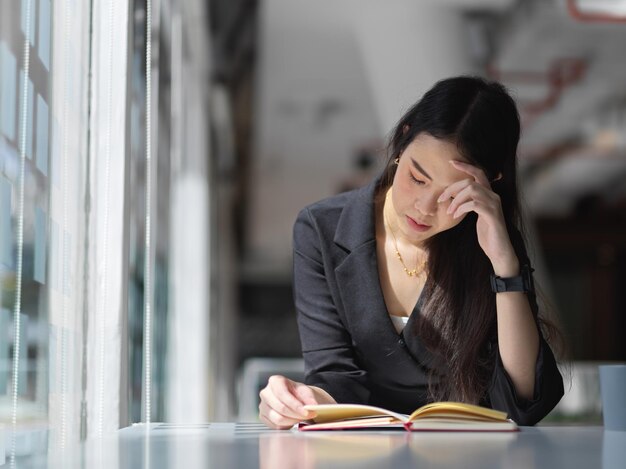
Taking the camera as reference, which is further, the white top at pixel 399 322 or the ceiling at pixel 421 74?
the ceiling at pixel 421 74

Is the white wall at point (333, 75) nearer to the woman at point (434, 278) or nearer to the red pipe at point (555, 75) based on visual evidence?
the woman at point (434, 278)

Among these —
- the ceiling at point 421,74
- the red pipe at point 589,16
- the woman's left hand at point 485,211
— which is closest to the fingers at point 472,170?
the woman's left hand at point 485,211

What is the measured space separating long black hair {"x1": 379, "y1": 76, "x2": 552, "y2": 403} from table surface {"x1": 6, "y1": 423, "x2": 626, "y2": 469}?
0.94 ft

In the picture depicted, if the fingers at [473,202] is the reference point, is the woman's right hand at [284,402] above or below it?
below

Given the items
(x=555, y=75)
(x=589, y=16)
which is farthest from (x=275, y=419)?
(x=555, y=75)

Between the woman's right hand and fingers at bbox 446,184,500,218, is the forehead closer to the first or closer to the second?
fingers at bbox 446,184,500,218

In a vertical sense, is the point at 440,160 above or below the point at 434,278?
above

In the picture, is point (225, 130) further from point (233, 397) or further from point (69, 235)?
point (69, 235)

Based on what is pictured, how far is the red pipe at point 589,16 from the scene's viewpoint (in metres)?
3.74

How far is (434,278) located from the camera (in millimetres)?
1451

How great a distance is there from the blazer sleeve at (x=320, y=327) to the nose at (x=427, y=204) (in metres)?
0.18

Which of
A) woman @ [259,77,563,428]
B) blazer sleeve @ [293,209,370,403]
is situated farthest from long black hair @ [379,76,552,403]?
blazer sleeve @ [293,209,370,403]

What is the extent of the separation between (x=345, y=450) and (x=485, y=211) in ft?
1.97

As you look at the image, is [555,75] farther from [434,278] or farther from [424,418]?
[424,418]
